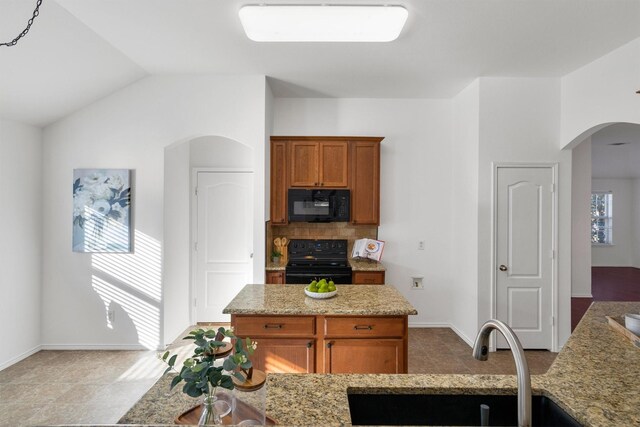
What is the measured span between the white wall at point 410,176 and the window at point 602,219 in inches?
310

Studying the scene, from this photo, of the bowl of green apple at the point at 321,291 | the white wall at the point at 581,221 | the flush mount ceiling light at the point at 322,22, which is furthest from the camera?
the white wall at the point at 581,221

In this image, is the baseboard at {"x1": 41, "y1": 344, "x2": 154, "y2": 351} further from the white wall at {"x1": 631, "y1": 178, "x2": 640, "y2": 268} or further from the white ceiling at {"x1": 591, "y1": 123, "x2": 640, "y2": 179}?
the white wall at {"x1": 631, "y1": 178, "x2": 640, "y2": 268}

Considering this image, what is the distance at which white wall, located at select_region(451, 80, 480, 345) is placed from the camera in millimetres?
3943

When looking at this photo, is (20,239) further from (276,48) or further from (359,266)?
(359,266)

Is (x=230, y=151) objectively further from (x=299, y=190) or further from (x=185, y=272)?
(x=185, y=272)

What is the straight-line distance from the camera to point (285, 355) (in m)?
2.38

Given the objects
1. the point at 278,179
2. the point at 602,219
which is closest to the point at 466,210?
the point at 278,179

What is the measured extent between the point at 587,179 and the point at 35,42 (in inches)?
285

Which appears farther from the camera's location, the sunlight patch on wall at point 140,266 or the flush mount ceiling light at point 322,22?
the sunlight patch on wall at point 140,266

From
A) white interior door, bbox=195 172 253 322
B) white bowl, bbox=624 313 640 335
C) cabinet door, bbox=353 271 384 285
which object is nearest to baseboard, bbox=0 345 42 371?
white interior door, bbox=195 172 253 322

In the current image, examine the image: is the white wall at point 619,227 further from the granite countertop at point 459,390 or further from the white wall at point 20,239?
the white wall at point 20,239

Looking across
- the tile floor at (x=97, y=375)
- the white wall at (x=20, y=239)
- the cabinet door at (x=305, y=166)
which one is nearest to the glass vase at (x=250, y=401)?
the tile floor at (x=97, y=375)

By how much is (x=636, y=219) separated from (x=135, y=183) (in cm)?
1192

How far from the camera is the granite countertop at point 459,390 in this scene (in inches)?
40.5
